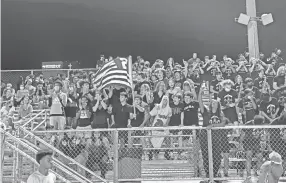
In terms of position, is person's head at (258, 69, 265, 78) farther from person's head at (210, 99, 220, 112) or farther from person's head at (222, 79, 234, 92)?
person's head at (210, 99, 220, 112)

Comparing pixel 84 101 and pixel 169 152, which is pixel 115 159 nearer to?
pixel 169 152

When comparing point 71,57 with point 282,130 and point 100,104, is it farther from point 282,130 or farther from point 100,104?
point 282,130

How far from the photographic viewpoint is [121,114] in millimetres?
9969

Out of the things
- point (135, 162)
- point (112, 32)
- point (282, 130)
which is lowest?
point (135, 162)

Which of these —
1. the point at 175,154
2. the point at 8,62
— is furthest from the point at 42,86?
the point at 8,62

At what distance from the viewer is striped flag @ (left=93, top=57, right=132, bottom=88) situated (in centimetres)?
1070

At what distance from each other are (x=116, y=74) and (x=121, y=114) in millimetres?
1293

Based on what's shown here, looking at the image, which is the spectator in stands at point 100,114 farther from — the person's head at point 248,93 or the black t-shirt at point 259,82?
the black t-shirt at point 259,82

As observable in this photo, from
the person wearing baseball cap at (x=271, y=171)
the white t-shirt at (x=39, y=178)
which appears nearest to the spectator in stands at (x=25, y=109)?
the white t-shirt at (x=39, y=178)

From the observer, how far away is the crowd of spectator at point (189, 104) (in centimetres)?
946

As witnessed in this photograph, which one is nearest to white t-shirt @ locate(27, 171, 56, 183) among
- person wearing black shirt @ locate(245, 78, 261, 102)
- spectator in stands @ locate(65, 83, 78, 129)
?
spectator in stands @ locate(65, 83, 78, 129)

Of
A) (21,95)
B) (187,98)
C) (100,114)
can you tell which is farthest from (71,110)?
(187,98)

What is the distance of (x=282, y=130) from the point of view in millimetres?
9000

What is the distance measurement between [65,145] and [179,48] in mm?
12981
